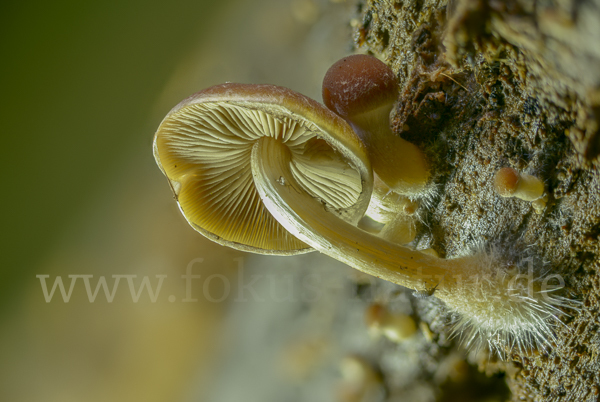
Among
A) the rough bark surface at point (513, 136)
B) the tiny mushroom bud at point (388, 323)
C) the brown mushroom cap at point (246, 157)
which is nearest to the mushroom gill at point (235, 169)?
the brown mushroom cap at point (246, 157)

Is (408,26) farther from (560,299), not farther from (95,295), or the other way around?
(95,295)

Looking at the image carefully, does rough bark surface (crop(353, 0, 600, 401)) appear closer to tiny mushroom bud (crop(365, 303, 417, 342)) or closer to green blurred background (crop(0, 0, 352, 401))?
tiny mushroom bud (crop(365, 303, 417, 342))

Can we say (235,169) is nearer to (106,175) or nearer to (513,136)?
(513,136)

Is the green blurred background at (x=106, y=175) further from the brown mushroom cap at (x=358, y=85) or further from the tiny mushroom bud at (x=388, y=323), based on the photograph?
the brown mushroom cap at (x=358, y=85)

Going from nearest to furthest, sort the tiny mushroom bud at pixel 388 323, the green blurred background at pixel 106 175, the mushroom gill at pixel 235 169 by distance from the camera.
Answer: the mushroom gill at pixel 235 169 < the tiny mushroom bud at pixel 388 323 < the green blurred background at pixel 106 175

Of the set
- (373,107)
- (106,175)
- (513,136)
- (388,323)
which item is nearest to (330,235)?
(373,107)

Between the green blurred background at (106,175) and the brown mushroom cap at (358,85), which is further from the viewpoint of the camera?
the green blurred background at (106,175)
